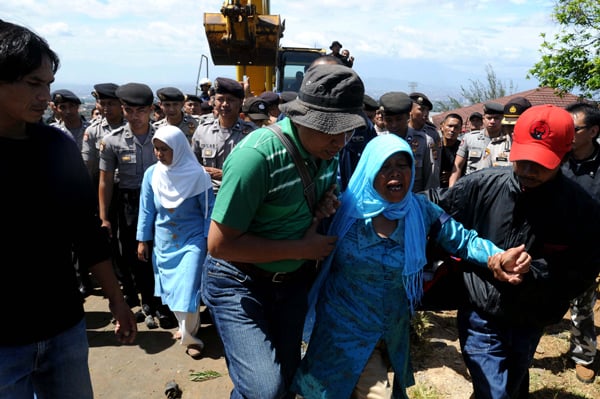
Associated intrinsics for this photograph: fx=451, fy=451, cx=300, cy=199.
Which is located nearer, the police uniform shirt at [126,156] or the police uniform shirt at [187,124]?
the police uniform shirt at [126,156]

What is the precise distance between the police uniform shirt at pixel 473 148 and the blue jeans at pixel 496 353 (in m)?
3.29

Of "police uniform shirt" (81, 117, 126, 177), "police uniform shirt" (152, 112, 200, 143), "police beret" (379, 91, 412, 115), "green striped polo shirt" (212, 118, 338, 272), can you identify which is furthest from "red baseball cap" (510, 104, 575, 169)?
"police uniform shirt" (152, 112, 200, 143)

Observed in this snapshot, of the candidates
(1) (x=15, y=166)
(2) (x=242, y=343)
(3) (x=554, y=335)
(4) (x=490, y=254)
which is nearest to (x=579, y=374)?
(3) (x=554, y=335)

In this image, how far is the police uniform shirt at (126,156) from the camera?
432cm

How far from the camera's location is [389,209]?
7.30 feet

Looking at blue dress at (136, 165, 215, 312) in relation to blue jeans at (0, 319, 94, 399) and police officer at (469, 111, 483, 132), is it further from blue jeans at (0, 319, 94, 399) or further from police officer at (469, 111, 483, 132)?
police officer at (469, 111, 483, 132)

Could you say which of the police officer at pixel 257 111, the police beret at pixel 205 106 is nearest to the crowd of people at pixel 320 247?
the police officer at pixel 257 111

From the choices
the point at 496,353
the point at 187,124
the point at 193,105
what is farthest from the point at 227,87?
the point at 193,105

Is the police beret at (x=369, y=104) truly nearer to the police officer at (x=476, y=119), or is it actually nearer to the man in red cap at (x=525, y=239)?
the man in red cap at (x=525, y=239)

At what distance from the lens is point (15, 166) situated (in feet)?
5.50

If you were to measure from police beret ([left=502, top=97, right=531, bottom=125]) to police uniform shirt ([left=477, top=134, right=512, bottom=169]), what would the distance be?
0.18m

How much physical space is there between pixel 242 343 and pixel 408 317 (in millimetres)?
900

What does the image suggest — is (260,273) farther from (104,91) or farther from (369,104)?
(104,91)

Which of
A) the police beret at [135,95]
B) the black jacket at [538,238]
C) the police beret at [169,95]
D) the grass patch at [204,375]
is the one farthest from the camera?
the police beret at [169,95]
